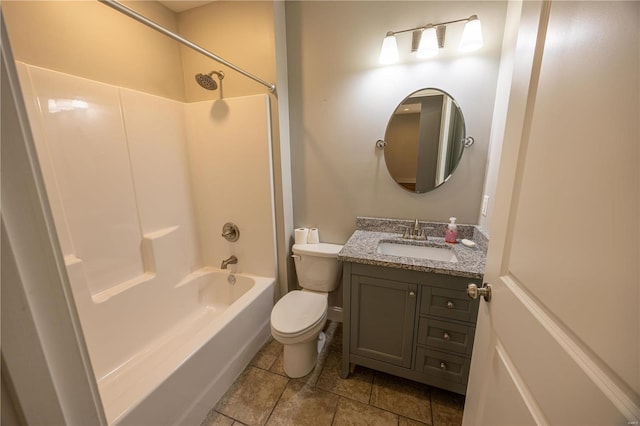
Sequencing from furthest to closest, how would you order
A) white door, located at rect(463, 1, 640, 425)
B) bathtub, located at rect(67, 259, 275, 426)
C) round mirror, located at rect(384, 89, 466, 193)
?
round mirror, located at rect(384, 89, 466, 193) → bathtub, located at rect(67, 259, 275, 426) → white door, located at rect(463, 1, 640, 425)

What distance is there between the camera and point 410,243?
1.59 metres

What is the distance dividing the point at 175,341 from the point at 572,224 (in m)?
2.12

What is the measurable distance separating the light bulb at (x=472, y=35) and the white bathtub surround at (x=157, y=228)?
1.24 m

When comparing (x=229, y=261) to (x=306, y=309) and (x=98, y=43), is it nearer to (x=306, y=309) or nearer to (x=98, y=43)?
(x=306, y=309)

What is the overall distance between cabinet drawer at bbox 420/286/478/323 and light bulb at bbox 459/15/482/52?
1.33 meters

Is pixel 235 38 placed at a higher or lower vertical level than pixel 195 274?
higher

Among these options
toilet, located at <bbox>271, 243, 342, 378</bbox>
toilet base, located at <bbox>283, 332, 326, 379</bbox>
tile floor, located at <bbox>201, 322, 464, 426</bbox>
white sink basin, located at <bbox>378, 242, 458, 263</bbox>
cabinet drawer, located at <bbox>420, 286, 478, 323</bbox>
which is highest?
white sink basin, located at <bbox>378, 242, 458, 263</bbox>

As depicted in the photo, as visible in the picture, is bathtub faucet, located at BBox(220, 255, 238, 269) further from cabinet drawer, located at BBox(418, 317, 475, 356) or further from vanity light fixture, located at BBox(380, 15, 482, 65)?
vanity light fixture, located at BBox(380, 15, 482, 65)

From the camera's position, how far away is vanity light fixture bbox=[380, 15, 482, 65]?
128 cm

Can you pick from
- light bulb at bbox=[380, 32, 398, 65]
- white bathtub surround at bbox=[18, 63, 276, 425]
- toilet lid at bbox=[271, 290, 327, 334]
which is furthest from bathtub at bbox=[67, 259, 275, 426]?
light bulb at bbox=[380, 32, 398, 65]

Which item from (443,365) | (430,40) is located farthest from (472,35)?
(443,365)

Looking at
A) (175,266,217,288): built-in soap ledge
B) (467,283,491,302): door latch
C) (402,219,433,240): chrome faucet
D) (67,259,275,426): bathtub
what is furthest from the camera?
→ (175,266,217,288): built-in soap ledge

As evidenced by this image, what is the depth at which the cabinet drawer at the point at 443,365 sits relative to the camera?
49.0 inches

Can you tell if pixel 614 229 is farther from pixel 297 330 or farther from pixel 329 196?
pixel 329 196
